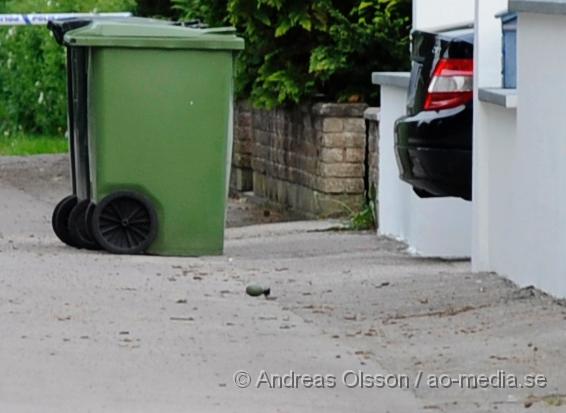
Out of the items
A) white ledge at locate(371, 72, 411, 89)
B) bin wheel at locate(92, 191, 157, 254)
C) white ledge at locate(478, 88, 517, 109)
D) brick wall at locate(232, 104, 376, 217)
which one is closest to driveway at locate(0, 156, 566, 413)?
bin wheel at locate(92, 191, 157, 254)

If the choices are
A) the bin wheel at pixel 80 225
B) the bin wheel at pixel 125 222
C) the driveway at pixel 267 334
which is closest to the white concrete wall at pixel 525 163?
the driveway at pixel 267 334

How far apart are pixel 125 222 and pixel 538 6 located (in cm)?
387

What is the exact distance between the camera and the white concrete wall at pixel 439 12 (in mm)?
12203

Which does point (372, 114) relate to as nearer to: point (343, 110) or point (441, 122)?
point (343, 110)

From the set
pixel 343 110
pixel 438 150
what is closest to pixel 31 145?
pixel 343 110

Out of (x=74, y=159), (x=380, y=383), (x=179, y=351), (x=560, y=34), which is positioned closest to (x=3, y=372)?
(x=179, y=351)

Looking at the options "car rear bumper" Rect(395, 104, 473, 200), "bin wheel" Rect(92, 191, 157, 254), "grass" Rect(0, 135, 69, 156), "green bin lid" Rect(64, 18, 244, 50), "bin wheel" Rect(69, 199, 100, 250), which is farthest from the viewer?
"grass" Rect(0, 135, 69, 156)

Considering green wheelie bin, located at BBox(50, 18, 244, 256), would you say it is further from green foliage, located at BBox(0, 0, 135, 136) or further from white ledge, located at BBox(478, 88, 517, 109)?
green foliage, located at BBox(0, 0, 135, 136)

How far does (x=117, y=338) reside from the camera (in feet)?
26.5

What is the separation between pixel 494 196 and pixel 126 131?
277cm

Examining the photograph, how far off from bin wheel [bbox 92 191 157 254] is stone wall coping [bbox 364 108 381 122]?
9.73ft

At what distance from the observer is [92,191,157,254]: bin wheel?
11.6 m

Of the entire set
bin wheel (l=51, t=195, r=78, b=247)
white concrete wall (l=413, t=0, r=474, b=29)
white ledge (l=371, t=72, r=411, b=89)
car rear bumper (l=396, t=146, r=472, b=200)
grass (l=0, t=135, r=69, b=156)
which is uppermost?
white concrete wall (l=413, t=0, r=474, b=29)

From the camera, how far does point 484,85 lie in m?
10.0
